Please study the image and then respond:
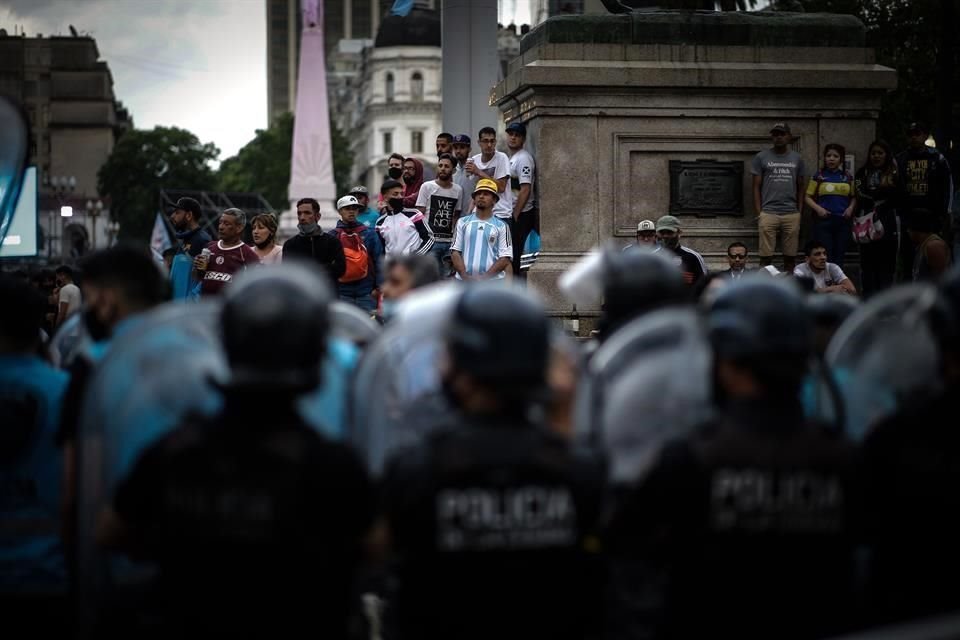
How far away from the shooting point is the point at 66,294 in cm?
1928

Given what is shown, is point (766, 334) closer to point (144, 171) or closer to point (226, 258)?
point (226, 258)

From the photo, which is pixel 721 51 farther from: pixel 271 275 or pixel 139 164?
pixel 139 164

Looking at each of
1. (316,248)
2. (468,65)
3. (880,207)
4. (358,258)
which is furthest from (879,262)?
(468,65)

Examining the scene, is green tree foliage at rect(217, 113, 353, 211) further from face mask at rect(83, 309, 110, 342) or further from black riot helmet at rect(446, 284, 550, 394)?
black riot helmet at rect(446, 284, 550, 394)

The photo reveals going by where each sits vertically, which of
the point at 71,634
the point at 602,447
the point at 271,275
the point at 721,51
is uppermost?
the point at 721,51

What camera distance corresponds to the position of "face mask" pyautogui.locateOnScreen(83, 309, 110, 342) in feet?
19.0

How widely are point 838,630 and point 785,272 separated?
1062 centimetres

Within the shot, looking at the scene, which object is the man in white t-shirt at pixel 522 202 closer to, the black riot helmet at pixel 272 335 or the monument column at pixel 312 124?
the black riot helmet at pixel 272 335

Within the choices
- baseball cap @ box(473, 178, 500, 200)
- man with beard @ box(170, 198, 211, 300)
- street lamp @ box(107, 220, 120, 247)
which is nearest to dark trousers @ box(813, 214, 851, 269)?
baseball cap @ box(473, 178, 500, 200)

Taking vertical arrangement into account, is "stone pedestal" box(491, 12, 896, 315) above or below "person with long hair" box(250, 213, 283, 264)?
above

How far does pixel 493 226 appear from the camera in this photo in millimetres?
14570

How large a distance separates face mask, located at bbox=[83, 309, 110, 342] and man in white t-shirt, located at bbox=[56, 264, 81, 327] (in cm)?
1206

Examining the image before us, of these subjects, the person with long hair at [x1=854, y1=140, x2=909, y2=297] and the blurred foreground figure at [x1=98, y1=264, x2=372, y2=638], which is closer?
the blurred foreground figure at [x1=98, y1=264, x2=372, y2=638]

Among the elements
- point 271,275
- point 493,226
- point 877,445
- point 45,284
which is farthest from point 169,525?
point 45,284
